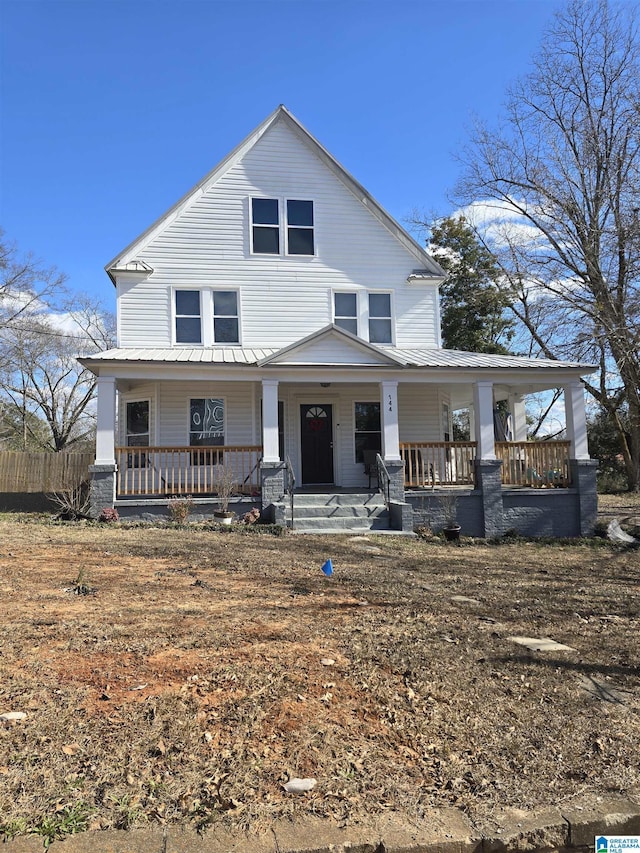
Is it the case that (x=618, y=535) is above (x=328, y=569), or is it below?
below

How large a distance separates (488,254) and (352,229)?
14.4m

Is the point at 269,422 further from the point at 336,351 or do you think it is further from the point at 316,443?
the point at 316,443

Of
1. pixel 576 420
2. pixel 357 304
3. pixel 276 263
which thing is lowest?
pixel 576 420

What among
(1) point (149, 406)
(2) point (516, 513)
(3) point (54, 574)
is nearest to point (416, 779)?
(3) point (54, 574)

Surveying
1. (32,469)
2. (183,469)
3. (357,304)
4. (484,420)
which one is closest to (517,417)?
(484,420)

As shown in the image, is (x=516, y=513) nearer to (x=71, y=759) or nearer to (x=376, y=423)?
(x=376, y=423)

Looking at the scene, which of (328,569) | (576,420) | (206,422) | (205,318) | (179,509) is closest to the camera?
(328,569)

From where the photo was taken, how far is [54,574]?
704cm

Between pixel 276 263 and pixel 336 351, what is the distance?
388 cm

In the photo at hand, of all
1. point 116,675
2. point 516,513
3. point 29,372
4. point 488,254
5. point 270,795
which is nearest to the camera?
point 270,795

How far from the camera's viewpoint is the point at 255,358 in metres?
14.0

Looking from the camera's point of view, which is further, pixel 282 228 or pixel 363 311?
pixel 363 311

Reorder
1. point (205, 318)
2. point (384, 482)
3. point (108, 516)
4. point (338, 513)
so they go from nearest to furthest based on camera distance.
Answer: point (108, 516) → point (338, 513) → point (384, 482) → point (205, 318)

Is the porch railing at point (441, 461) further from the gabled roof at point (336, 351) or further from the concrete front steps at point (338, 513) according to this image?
the gabled roof at point (336, 351)
